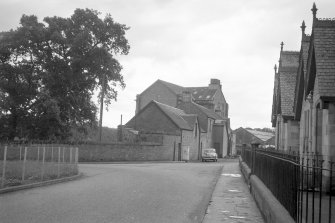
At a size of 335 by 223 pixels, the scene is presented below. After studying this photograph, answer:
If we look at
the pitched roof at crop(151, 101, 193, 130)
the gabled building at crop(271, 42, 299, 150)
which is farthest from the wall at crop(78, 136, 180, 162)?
the gabled building at crop(271, 42, 299, 150)

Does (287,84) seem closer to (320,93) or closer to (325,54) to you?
(325,54)

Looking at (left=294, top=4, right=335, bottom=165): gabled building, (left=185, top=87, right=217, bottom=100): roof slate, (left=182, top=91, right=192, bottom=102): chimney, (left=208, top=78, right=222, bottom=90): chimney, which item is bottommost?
(left=294, top=4, right=335, bottom=165): gabled building

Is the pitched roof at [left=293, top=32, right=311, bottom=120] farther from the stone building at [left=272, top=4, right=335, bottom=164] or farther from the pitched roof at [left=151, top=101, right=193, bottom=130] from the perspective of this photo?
the pitched roof at [left=151, top=101, right=193, bottom=130]

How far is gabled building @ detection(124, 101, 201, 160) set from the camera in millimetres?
57028

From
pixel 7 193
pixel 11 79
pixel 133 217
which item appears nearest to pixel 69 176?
pixel 7 193

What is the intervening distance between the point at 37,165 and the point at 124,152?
27729 millimetres

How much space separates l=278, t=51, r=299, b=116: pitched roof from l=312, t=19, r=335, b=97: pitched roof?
6.63 m

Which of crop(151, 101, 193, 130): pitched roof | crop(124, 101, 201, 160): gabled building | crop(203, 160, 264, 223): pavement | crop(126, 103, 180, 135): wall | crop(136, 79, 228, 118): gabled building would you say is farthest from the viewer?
crop(136, 79, 228, 118): gabled building

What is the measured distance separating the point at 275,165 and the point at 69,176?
14.8 m

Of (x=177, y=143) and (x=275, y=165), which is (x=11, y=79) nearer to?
(x=177, y=143)

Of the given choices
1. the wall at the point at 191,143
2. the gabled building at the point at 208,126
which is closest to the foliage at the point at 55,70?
the wall at the point at 191,143

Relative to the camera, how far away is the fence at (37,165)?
18656 millimetres

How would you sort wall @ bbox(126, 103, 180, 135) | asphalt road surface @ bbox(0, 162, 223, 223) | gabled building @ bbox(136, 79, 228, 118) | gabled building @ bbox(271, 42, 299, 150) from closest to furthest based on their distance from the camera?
asphalt road surface @ bbox(0, 162, 223, 223) < gabled building @ bbox(271, 42, 299, 150) < wall @ bbox(126, 103, 180, 135) < gabled building @ bbox(136, 79, 228, 118)

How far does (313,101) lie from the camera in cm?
1508
